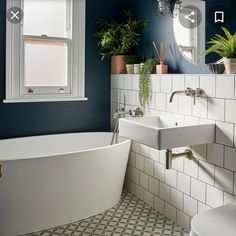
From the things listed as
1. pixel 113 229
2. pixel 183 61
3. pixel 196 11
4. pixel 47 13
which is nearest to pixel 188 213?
pixel 113 229

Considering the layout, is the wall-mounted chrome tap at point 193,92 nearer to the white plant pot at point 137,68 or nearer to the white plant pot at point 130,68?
the white plant pot at point 137,68

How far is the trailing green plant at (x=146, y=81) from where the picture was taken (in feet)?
10.4

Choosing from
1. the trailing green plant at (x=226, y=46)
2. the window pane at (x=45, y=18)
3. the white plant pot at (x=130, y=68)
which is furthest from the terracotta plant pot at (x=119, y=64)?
the trailing green plant at (x=226, y=46)

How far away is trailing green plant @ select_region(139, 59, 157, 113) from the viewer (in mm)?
3162

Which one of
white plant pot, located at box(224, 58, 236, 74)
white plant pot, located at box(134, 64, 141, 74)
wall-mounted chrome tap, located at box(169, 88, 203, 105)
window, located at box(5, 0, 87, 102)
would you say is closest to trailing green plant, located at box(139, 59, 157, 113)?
white plant pot, located at box(134, 64, 141, 74)

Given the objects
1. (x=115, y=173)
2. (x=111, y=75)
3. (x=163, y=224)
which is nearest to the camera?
(x=163, y=224)

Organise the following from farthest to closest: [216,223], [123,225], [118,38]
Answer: [118,38], [123,225], [216,223]

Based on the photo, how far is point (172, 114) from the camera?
2.88 meters

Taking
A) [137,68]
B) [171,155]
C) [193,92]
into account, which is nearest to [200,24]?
[193,92]

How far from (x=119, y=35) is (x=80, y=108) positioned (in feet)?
3.14

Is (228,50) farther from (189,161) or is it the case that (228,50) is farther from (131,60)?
(131,60)

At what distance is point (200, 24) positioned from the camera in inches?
107

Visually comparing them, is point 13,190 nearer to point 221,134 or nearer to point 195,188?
point 195,188

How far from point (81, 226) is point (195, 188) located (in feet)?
3.35
